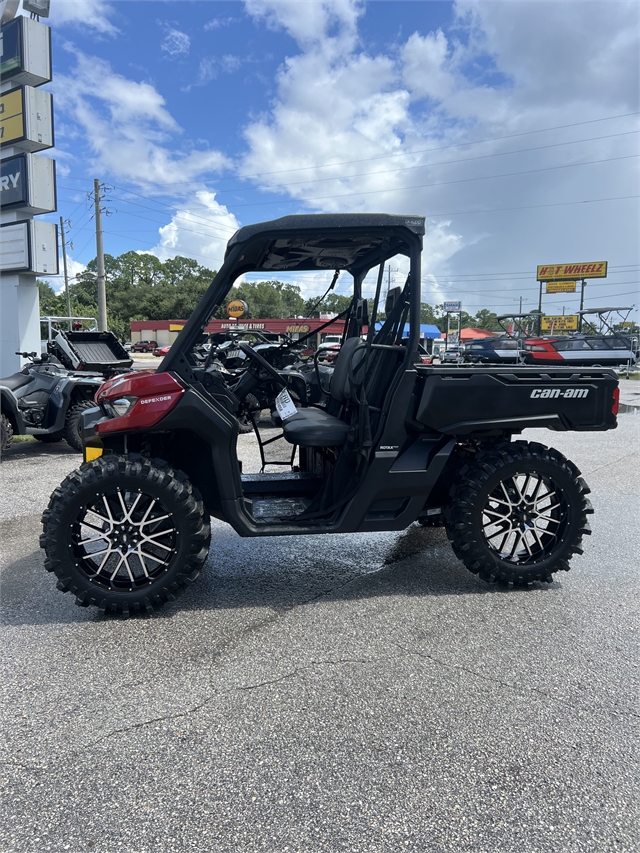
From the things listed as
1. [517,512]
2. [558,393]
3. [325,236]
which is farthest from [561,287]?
[325,236]

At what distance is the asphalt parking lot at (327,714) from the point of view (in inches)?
74.8

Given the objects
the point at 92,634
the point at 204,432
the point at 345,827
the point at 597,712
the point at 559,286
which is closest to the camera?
the point at 345,827

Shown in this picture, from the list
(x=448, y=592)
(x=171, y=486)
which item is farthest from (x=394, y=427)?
(x=171, y=486)

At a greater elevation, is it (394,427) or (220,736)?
(394,427)

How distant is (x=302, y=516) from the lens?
12.1ft

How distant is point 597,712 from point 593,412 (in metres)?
1.94

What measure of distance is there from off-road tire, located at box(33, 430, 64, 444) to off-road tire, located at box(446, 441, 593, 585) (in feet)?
20.0

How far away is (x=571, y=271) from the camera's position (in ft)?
171

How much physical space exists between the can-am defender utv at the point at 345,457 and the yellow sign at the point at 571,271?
52.9 metres

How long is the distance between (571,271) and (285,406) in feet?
180

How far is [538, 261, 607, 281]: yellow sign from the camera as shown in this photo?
51.5 meters

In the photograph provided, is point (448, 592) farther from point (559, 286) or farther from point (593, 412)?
point (559, 286)

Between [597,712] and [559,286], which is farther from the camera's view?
[559,286]

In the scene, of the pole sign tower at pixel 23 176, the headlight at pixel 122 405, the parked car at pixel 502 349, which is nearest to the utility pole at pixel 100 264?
the pole sign tower at pixel 23 176
